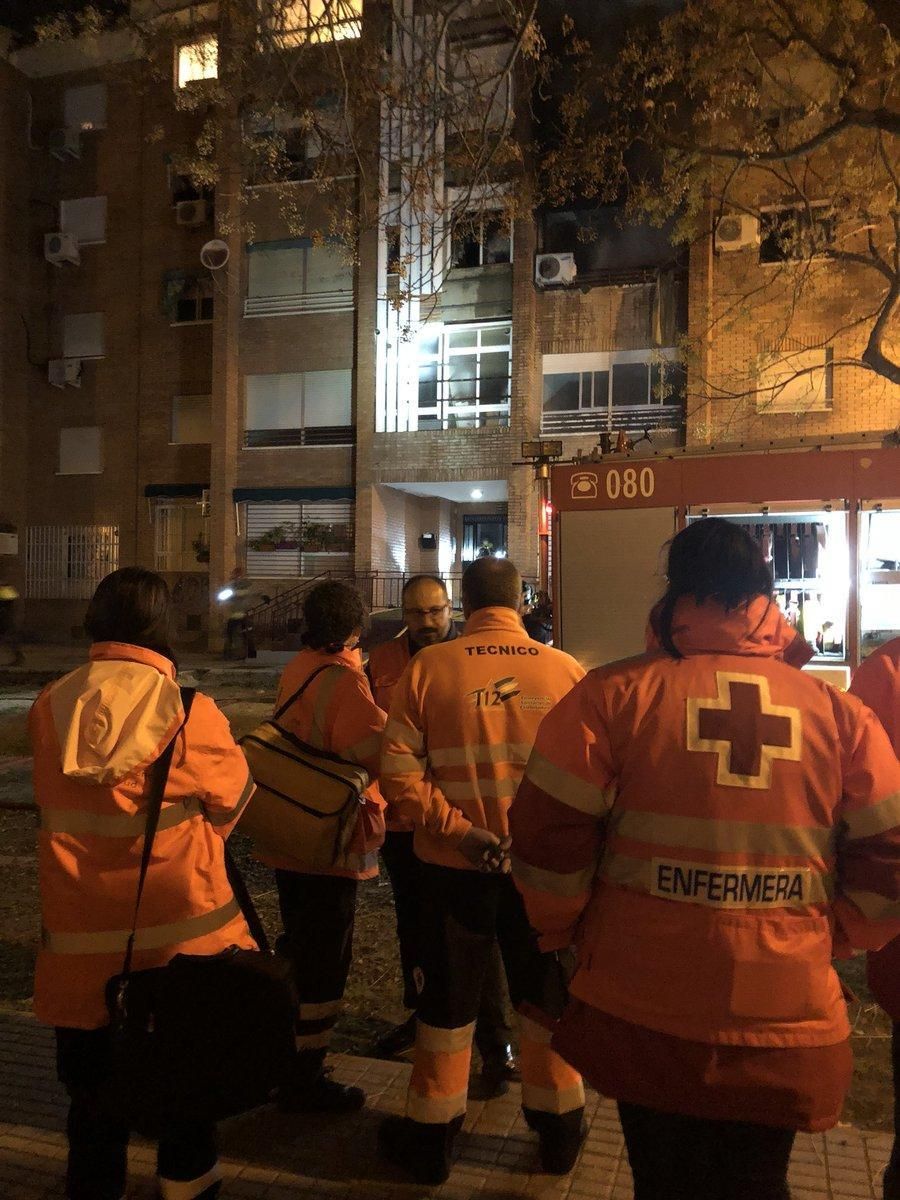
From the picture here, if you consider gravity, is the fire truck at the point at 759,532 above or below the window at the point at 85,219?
below

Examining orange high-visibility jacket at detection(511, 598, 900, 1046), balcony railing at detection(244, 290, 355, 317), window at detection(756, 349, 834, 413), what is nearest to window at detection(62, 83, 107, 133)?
balcony railing at detection(244, 290, 355, 317)

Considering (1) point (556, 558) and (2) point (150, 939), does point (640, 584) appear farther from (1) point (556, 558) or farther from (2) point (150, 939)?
(2) point (150, 939)

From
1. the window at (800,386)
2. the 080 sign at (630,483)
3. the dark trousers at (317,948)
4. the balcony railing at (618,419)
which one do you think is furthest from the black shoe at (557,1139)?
the balcony railing at (618,419)

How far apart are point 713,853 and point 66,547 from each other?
26.2m

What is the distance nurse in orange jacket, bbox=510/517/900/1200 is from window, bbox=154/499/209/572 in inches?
917

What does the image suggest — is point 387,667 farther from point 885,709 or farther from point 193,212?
point 193,212

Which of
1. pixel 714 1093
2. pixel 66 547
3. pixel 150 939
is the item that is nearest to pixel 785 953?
pixel 714 1093

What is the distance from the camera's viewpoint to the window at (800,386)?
1844 cm

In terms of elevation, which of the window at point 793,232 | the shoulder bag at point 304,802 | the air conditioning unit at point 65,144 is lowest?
the shoulder bag at point 304,802

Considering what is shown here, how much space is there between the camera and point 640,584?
30.9ft

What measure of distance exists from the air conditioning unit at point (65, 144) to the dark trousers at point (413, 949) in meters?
26.9

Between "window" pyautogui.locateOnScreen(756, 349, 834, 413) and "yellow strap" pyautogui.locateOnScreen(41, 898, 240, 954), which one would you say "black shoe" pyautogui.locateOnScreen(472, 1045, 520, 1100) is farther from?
"window" pyautogui.locateOnScreen(756, 349, 834, 413)

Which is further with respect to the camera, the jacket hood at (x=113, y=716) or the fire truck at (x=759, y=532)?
the fire truck at (x=759, y=532)

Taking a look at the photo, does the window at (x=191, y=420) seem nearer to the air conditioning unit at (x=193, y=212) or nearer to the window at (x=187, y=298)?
the window at (x=187, y=298)
